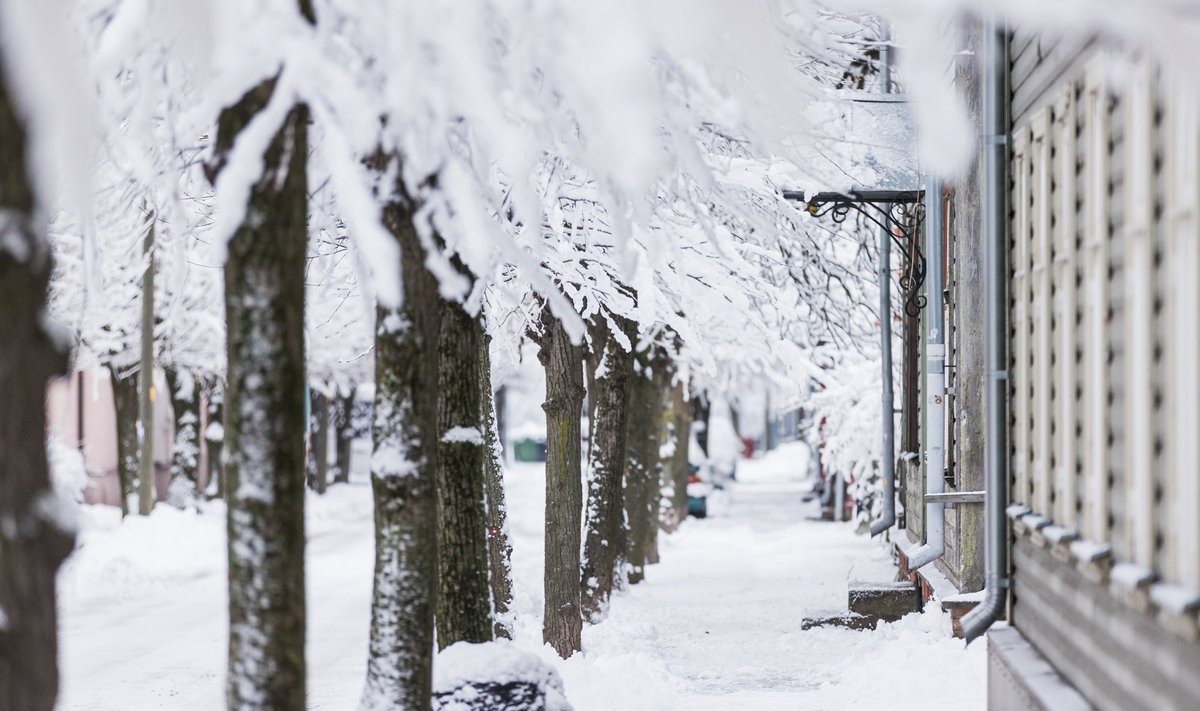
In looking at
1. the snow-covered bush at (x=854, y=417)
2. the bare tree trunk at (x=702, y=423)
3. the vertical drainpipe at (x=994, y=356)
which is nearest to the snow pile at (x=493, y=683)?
the vertical drainpipe at (x=994, y=356)

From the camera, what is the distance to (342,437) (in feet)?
147

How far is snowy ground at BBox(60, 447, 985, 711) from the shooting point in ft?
33.1

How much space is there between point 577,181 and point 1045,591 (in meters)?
5.36

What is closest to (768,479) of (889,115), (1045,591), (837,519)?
(837,519)

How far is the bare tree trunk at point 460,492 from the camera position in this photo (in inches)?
285

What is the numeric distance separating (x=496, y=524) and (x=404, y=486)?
6.12 meters

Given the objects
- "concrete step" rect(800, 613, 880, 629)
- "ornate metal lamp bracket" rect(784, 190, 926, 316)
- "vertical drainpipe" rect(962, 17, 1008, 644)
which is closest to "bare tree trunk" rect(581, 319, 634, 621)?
"concrete step" rect(800, 613, 880, 629)

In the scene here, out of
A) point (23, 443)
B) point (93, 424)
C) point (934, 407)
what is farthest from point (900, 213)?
point (93, 424)

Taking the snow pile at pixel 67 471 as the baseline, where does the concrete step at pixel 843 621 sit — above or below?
below

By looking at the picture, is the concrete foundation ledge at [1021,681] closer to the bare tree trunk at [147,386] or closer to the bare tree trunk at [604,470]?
the bare tree trunk at [604,470]

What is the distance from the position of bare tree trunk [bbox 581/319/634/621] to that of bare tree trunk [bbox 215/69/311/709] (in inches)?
375

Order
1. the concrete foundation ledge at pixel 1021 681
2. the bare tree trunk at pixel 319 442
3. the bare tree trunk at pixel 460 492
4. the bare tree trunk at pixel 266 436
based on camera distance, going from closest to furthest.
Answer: the bare tree trunk at pixel 266 436 → the concrete foundation ledge at pixel 1021 681 → the bare tree trunk at pixel 460 492 → the bare tree trunk at pixel 319 442

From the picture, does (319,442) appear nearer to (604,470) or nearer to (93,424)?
(93,424)

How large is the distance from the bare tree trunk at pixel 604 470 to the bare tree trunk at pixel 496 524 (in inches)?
94.8
